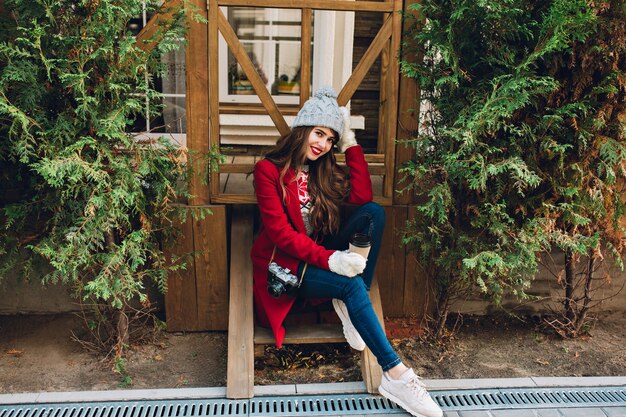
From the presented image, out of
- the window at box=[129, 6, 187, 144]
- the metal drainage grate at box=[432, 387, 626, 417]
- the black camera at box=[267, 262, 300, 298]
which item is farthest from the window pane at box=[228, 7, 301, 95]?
the metal drainage grate at box=[432, 387, 626, 417]

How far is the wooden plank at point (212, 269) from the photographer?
369 cm

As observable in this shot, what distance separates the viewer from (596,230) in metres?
3.50

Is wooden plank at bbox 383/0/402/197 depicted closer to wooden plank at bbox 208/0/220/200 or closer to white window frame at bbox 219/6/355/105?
wooden plank at bbox 208/0/220/200

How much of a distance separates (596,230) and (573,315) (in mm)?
652

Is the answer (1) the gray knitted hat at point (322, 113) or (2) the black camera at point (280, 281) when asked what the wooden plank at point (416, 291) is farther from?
(1) the gray knitted hat at point (322, 113)

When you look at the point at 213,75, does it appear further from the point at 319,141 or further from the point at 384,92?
the point at 384,92

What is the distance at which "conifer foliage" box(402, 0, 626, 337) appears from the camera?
3.04 m

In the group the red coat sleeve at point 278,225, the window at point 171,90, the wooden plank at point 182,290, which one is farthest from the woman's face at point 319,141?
the window at point 171,90

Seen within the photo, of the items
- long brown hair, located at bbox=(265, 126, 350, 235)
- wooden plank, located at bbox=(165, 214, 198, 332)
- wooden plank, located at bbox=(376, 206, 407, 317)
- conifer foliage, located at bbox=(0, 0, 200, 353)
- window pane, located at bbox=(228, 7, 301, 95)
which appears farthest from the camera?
window pane, located at bbox=(228, 7, 301, 95)

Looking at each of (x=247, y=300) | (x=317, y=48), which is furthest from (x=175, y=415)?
(x=317, y=48)

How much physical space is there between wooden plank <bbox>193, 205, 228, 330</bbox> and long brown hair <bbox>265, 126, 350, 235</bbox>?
519 millimetres

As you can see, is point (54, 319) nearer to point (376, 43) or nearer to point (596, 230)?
point (376, 43)

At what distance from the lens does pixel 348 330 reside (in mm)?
3357

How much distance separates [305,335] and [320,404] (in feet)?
1.49
